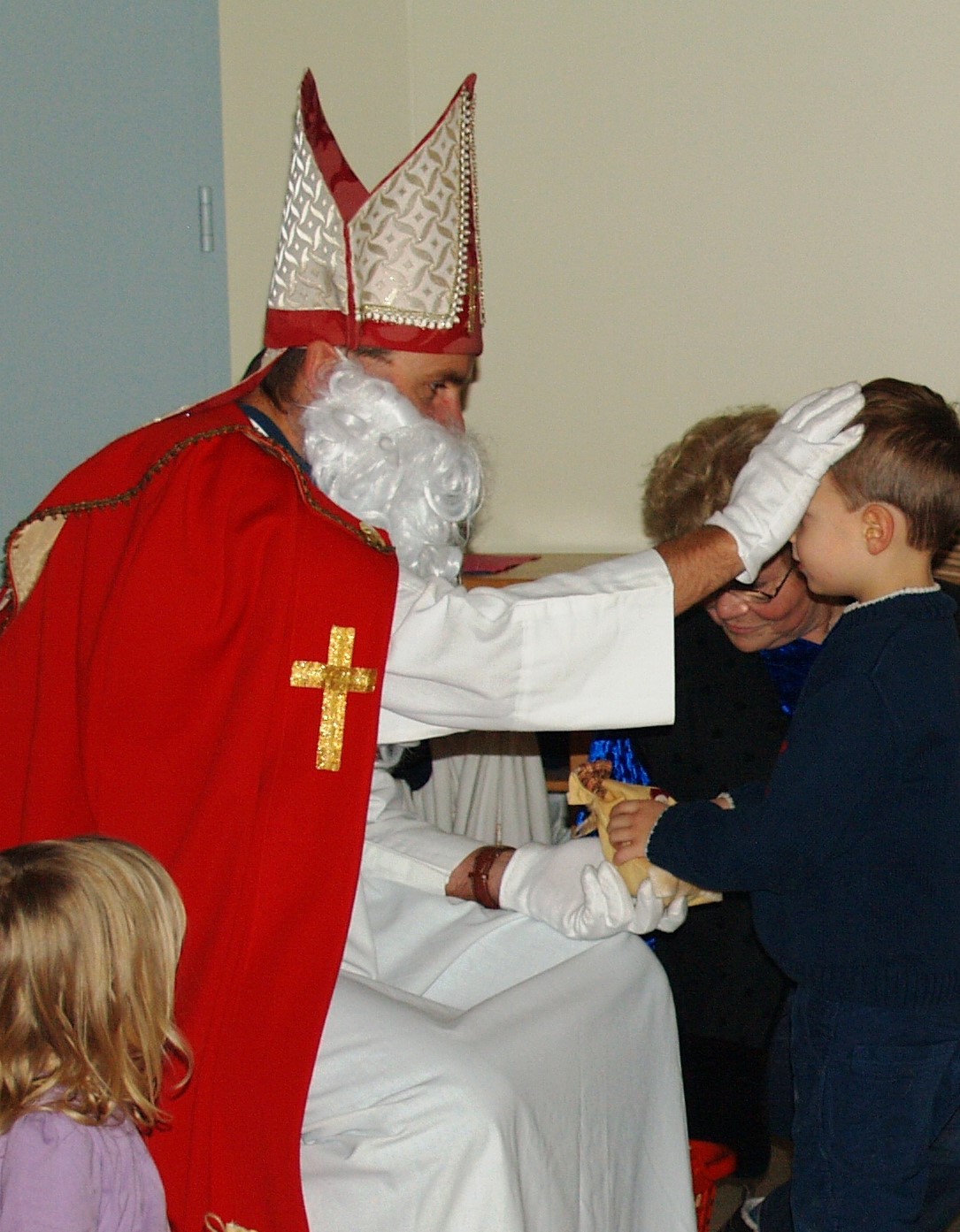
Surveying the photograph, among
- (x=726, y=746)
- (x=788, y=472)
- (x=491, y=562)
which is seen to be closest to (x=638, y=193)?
(x=491, y=562)

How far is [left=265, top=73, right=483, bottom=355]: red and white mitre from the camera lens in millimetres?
2379

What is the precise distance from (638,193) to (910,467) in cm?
235

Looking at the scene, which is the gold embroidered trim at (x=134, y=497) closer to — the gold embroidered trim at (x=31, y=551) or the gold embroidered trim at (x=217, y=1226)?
the gold embroidered trim at (x=31, y=551)

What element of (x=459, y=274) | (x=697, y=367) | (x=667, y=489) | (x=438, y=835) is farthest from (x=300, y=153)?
(x=697, y=367)

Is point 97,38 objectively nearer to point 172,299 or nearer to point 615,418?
point 172,299

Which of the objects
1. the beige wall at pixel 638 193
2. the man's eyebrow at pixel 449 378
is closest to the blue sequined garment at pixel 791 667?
the man's eyebrow at pixel 449 378

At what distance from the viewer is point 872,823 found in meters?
2.04

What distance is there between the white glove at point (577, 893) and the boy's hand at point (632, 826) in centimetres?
4

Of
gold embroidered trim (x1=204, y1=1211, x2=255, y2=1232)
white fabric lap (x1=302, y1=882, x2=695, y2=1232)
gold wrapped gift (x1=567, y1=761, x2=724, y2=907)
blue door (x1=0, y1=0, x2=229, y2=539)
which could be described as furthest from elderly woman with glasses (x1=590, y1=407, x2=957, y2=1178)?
blue door (x1=0, y1=0, x2=229, y2=539)

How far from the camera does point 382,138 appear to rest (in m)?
4.39

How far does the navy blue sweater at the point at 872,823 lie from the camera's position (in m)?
2.01

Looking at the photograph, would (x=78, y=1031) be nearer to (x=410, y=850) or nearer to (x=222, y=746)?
(x=222, y=746)

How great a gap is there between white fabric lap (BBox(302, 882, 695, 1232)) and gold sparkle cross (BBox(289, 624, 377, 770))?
346mm

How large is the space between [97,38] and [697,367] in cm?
180
